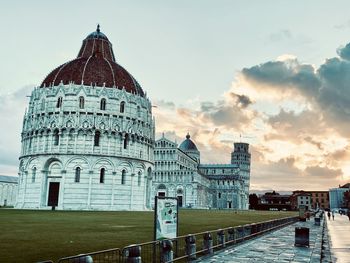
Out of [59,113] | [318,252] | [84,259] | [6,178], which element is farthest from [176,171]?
[84,259]

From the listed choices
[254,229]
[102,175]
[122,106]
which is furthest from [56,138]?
[254,229]

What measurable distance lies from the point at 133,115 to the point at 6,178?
8234 centimetres

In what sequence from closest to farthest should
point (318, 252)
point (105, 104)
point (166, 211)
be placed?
point (166, 211) → point (318, 252) → point (105, 104)

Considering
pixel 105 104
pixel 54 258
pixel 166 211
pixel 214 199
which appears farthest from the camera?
pixel 214 199

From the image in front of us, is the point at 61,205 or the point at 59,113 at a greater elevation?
the point at 59,113

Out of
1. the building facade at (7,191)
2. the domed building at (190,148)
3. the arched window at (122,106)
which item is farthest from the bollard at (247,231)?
the domed building at (190,148)

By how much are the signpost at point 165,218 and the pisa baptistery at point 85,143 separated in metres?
52.8

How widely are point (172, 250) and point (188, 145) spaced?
159468 mm

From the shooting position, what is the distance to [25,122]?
72.4 m

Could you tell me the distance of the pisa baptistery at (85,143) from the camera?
6594cm

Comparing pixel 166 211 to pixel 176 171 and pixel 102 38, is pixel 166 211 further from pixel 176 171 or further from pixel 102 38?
pixel 176 171

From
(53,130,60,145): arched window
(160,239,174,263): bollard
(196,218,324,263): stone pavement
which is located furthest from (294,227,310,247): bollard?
(53,130,60,145): arched window

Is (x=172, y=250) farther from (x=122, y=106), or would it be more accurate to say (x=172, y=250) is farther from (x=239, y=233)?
(x=122, y=106)

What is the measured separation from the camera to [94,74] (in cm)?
7206
